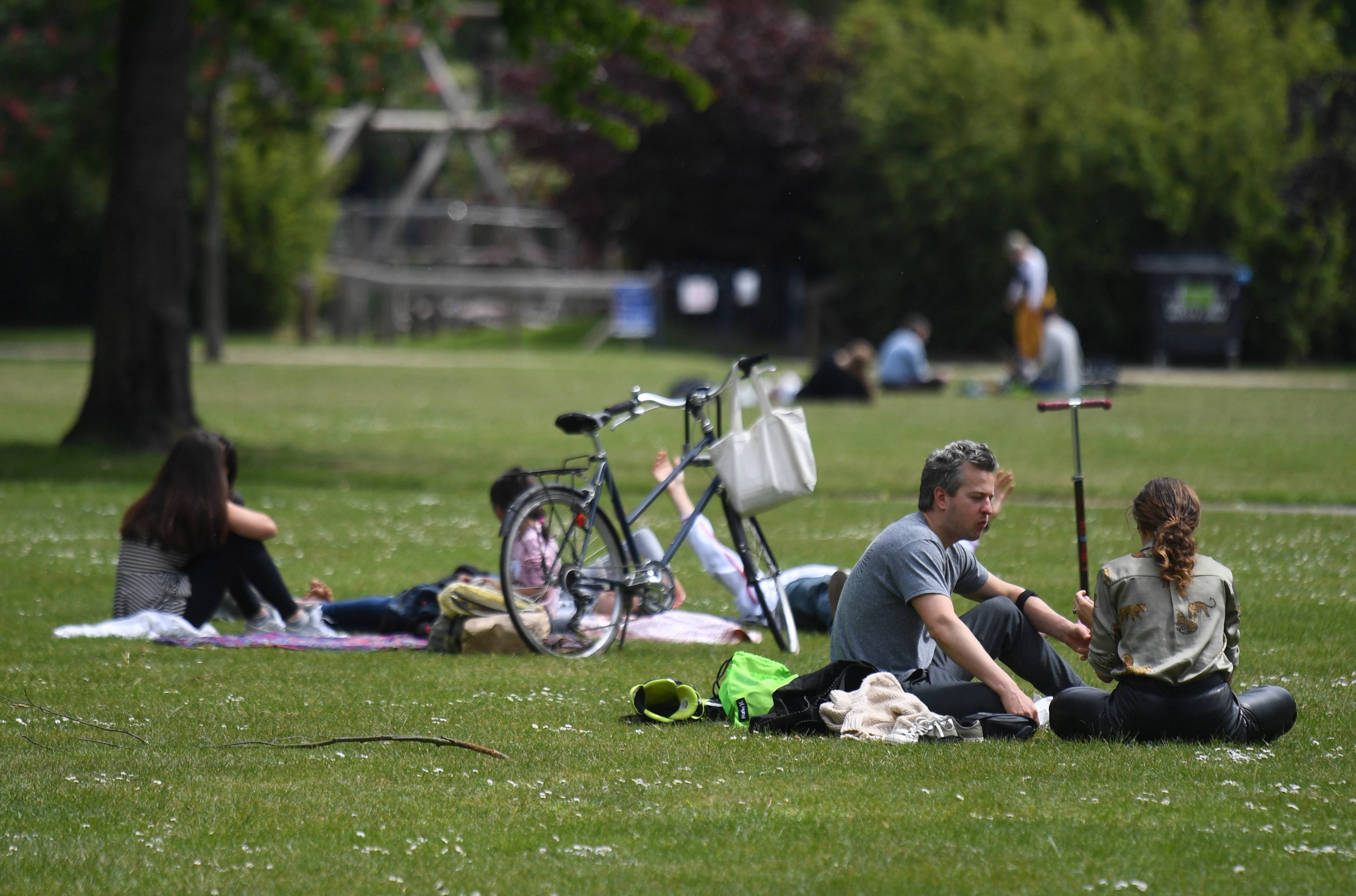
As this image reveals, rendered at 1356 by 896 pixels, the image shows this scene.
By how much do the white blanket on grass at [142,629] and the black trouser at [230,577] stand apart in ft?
0.37

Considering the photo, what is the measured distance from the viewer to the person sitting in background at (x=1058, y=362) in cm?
2488

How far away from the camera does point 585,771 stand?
575 centimetres

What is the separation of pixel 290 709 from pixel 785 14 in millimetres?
34616

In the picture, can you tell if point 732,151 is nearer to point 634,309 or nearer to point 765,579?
point 634,309

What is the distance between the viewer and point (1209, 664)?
5.86 m

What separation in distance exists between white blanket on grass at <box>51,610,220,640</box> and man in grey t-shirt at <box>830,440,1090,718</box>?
354cm

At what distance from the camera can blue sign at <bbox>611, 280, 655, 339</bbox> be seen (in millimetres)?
38000

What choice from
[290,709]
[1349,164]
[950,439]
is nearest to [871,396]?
[950,439]

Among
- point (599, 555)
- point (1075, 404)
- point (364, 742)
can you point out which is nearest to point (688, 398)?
point (599, 555)

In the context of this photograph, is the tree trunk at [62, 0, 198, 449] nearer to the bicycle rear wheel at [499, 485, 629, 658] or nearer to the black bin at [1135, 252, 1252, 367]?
the bicycle rear wheel at [499, 485, 629, 658]

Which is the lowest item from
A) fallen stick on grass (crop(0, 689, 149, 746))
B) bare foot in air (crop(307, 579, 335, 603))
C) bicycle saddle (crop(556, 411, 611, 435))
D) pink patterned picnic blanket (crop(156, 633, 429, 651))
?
pink patterned picnic blanket (crop(156, 633, 429, 651))

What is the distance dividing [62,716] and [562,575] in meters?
2.34

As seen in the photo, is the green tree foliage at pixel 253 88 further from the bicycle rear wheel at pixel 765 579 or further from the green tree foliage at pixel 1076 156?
the bicycle rear wheel at pixel 765 579

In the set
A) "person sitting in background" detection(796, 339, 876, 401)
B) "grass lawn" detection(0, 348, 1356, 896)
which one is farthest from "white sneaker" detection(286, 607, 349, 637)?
"person sitting in background" detection(796, 339, 876, 401)
